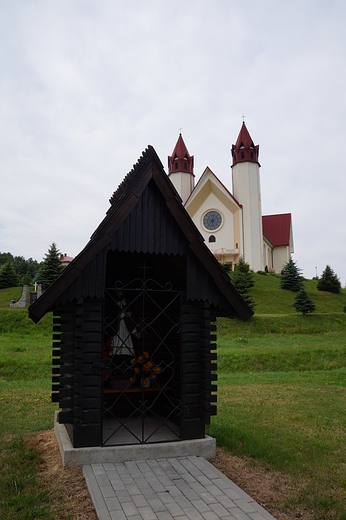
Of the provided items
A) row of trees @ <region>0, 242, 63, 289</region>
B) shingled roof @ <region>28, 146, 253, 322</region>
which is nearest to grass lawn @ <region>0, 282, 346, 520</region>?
shingled roof @ <region>28, 146, 253, 322</region>

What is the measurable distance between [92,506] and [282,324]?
2158cm

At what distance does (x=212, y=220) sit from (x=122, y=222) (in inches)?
1876

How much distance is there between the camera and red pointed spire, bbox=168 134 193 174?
54.6 metres

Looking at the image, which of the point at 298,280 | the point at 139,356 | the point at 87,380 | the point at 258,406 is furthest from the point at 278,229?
the point at 87,380

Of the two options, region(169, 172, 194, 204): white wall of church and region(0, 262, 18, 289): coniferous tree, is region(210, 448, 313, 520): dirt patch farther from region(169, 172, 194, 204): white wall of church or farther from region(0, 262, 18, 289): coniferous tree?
region(169, 172, 194, 204): white wall of church

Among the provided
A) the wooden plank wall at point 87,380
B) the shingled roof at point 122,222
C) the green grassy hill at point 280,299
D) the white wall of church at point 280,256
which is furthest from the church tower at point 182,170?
the wooden plank wall at point 87,380

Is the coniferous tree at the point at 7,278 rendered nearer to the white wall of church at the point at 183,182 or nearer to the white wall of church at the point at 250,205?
the white wall of church at the point at 183,182

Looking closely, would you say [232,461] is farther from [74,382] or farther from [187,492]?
[74,382]

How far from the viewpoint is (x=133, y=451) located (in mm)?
5672

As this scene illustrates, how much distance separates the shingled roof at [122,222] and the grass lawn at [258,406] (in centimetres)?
211

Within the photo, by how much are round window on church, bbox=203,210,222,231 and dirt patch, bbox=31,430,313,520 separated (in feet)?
154

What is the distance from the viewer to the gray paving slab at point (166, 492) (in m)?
4.23

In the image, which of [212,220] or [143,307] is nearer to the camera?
[143,307]

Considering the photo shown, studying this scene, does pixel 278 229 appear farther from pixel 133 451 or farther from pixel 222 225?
pixel 133 451
